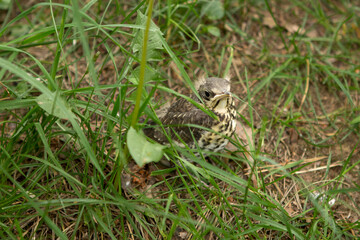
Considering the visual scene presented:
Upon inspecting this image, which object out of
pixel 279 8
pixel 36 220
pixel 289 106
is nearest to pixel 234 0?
pixel 279 8

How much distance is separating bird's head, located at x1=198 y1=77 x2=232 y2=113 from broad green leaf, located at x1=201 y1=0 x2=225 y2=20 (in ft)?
4.13

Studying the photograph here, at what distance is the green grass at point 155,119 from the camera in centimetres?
262

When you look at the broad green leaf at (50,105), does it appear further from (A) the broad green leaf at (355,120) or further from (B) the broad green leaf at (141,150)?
(A) the broad green leaf at (355,120)

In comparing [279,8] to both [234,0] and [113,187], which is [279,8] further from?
[113,187]

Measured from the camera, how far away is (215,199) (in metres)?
3.07

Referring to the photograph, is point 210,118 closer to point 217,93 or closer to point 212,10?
point 217,93

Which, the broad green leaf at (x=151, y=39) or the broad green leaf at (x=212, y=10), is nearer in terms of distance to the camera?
the broad green leaf at (x=151, y=39)

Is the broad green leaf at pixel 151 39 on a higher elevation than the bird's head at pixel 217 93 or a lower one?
higher

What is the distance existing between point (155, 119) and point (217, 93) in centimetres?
80

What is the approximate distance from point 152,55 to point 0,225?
1.52m

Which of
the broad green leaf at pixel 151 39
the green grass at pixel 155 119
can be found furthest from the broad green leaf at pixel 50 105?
the broad green leaf at pixel 151 39

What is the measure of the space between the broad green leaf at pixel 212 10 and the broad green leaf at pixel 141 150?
8.20 feet

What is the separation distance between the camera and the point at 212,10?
14.2 feet

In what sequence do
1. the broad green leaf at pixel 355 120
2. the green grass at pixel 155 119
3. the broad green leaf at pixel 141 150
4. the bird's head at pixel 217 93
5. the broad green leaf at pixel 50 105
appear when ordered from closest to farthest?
the broad green leaf at pixel 141 150
the broad green leaf at pixel 50 105
the green grass at pixel 155 119
the bird's head at pixel 217 93
the broad green leaf at pixel 355 120
